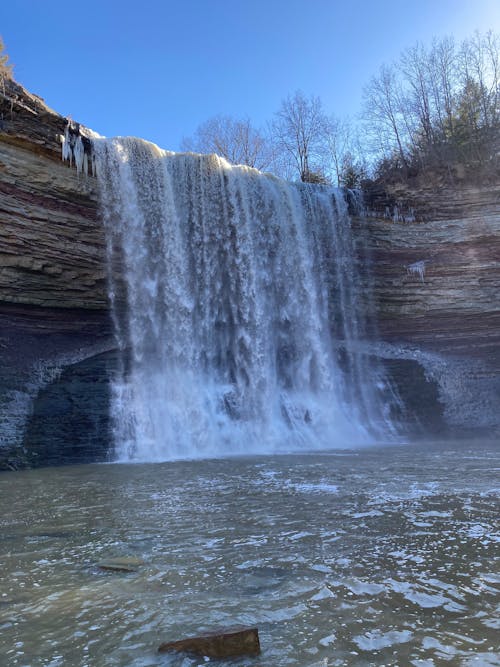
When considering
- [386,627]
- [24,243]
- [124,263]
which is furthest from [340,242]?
[386,627]

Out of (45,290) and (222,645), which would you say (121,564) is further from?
(45,290)

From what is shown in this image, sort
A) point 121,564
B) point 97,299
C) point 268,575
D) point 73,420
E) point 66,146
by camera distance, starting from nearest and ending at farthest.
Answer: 1. point 268,575
2. point 121,564
3. point 73,420
4. point 66,146
5. point 97,299

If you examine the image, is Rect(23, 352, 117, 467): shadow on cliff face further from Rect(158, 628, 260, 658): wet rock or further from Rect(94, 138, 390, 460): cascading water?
Rect(158, 628, 260, 658): wet rock

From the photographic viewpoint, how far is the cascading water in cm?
1433

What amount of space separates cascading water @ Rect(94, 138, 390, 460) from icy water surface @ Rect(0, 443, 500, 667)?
785cm

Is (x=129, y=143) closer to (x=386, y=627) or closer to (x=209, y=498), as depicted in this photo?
(x=209, y=498)

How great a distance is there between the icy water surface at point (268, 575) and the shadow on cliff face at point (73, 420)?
6.77m

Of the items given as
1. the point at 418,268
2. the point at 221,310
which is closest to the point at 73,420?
the point at 221,310

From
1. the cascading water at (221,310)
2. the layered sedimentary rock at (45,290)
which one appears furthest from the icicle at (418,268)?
the layered sedimentary rock at (45,290)

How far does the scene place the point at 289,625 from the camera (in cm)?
237

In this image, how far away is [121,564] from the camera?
3311 mm

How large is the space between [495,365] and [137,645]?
19.6 m

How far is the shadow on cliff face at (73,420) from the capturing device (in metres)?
12.4

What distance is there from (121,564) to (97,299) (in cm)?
1276
